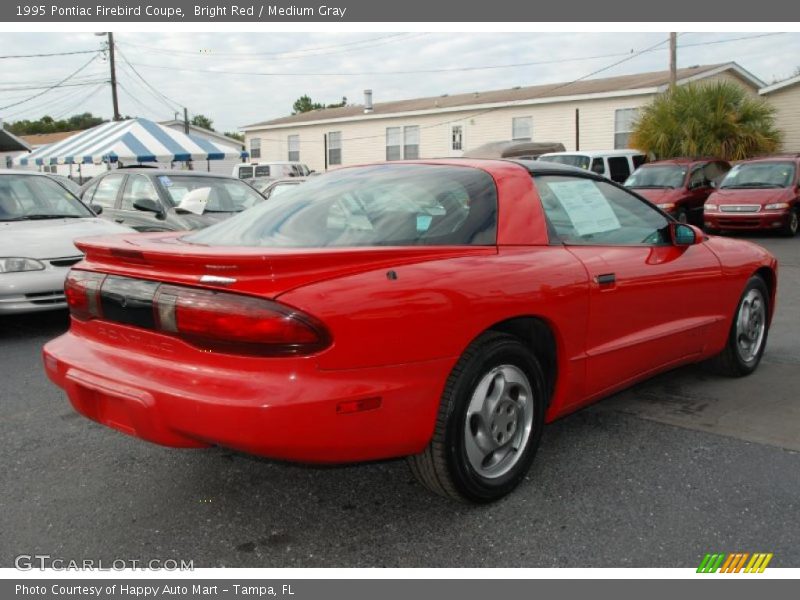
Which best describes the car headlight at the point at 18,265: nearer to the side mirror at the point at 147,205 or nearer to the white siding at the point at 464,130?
the side mirror at the point at 147,205

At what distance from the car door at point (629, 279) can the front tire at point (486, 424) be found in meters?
0.49

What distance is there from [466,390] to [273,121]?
35264 millimetres

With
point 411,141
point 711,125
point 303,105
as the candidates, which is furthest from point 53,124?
point 711,125

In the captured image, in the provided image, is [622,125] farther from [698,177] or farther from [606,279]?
[606,279]

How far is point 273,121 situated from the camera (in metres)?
36.3

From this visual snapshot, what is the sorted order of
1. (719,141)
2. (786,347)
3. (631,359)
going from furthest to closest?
(719,141) → (786,347) → (631,359)

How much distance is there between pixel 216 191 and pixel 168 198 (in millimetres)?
658

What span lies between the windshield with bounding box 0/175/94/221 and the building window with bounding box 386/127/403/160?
23932 millimetres

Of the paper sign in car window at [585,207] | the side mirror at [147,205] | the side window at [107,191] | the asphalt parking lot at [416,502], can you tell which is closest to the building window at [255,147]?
the side window at [107,191]

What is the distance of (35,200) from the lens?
7.34m

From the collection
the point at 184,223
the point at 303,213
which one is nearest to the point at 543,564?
the point at 303,213

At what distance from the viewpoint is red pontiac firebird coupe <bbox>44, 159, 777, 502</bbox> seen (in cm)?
252

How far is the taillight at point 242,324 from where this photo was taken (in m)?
2.49

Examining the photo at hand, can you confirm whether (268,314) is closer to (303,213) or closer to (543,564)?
(303,213)
